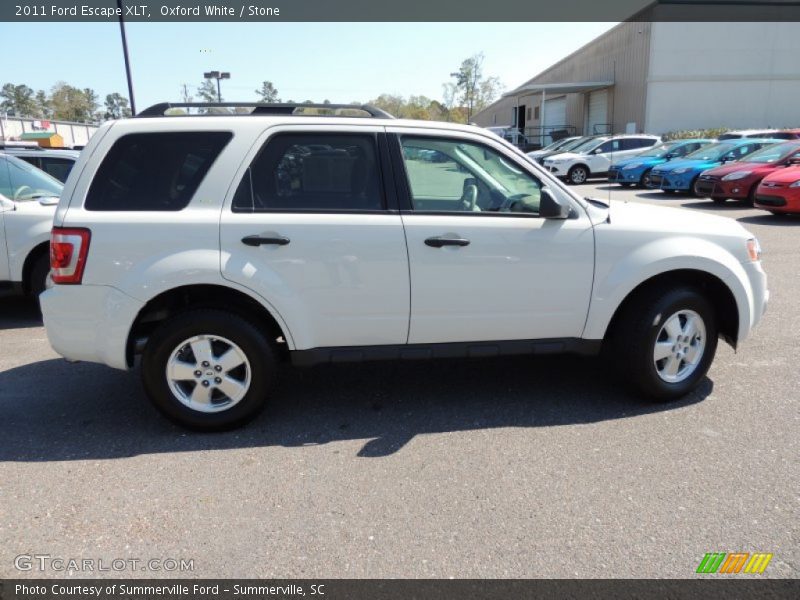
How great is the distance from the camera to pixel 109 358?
3.60m

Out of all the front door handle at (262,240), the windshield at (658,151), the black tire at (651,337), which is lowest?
the black tire at (651,337)

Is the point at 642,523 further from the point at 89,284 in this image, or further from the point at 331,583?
the point at 89,284

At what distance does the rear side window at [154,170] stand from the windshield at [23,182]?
377 cm

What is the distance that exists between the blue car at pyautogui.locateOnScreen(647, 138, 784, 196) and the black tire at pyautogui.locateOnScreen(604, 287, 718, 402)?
13.6 meters

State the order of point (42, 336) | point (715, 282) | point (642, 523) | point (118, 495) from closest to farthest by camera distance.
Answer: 1. point (642, 523)
2. point (118, 495)
3. point (715, 282)
4. point (42, 336)

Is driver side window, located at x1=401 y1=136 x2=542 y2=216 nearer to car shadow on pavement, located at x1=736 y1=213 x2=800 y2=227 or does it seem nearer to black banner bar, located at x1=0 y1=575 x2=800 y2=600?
black banner bar, located at x1=0 y1=575 x2=800 y2=600

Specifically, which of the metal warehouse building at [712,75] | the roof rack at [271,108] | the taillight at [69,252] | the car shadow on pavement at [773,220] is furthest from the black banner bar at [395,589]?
the metal warehouse building at [712,75]

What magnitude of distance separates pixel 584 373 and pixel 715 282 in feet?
3.88

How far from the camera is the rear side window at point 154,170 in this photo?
140 inches

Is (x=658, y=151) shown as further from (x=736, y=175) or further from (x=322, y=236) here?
(x=322, y=236)

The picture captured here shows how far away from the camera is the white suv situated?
138 inches

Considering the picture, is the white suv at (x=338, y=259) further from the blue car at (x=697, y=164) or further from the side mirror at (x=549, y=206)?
the blue car at (x=697, y=164)

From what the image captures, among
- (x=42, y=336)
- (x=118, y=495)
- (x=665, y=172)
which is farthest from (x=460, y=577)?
(x=665, y=172)

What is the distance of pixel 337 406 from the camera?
4160 mm
